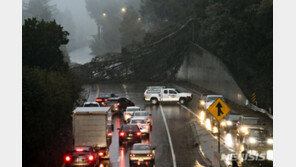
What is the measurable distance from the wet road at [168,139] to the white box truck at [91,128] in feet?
4.87

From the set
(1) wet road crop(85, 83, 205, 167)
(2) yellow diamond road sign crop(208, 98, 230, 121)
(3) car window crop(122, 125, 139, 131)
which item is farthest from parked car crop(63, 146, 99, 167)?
(3) car window crop(122, 125, 139, 131)

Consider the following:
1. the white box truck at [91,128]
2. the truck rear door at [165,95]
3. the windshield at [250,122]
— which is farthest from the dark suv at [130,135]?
the truck rear door at [165,95]

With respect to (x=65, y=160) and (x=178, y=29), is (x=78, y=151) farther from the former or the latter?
(x=178, y=29)

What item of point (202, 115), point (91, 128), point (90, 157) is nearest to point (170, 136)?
point (202, 115)

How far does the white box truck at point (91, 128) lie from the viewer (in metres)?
31.6

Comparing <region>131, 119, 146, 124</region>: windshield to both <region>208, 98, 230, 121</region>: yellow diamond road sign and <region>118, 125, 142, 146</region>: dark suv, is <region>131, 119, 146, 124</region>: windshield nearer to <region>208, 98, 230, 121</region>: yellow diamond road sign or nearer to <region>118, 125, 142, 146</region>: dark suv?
<region>118, 125, 142, 146</region>: dark suv

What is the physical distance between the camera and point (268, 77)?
5847cm

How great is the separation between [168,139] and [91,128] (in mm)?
9911

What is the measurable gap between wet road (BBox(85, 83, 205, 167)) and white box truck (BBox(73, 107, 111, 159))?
1.48 meters

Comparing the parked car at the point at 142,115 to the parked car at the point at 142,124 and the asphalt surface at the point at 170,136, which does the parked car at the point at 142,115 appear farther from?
the parked car at the point at 142,124

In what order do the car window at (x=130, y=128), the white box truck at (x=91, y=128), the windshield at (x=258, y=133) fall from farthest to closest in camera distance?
the car window at (x=130, y=128) < the windshield at (x=258, y=133) < the white box truck at (x=91, y=128)

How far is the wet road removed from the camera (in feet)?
105

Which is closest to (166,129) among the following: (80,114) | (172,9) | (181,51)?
(80,114)

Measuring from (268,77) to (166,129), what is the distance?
19.3 meters
